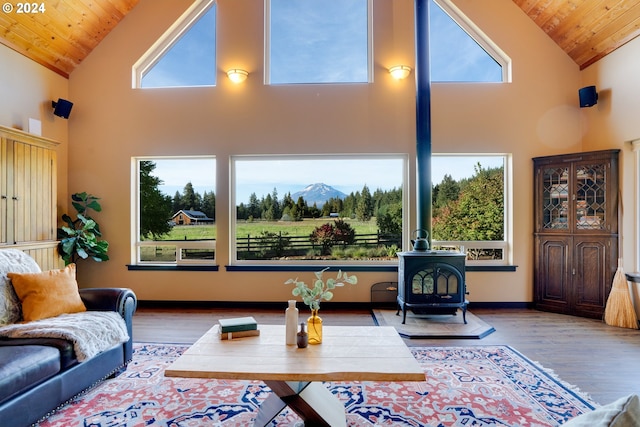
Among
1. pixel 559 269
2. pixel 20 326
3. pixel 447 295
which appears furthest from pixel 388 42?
pixel 20 326

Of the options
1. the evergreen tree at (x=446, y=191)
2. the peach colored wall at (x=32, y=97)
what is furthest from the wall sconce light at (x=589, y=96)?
the peach colored wall at (x=32, y=97)

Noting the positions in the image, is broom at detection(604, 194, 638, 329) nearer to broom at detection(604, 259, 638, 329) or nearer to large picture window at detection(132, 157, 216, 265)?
broom at detection(604, 259, 638, 329)

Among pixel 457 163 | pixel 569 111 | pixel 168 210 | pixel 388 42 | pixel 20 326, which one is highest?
pixel 388 42

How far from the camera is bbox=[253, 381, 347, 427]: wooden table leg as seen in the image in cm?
180

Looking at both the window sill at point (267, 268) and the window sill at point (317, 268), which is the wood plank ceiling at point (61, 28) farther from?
the window sill at point (317, 268)

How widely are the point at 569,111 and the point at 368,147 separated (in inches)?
105

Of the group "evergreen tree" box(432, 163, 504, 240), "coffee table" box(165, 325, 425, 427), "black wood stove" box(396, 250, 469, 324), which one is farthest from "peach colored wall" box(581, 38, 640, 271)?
"coffee table" box(165, 325, 425, 427)

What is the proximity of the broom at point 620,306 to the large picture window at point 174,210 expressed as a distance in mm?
4832

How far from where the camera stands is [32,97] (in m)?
4.20

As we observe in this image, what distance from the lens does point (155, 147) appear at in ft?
15.2

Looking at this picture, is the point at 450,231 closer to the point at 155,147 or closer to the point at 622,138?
the point at 622,138

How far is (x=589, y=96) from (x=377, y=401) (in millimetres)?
4419

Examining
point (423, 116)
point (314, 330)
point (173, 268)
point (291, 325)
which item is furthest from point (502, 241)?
point (173, 268)

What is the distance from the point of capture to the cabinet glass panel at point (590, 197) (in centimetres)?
397
